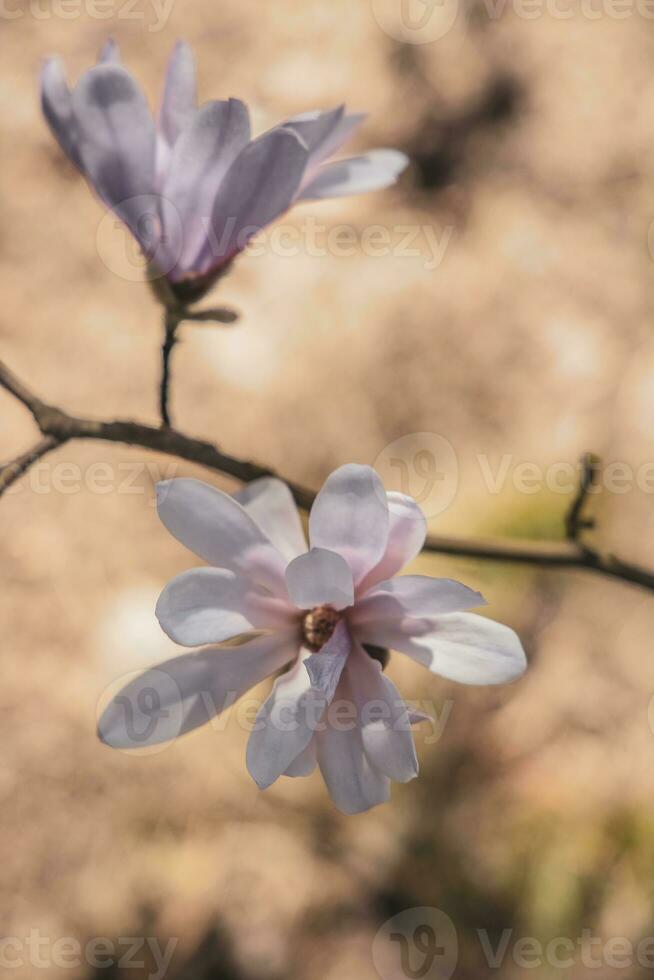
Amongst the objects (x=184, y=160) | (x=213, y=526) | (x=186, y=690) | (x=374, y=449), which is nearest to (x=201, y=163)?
(x=184, y=160)

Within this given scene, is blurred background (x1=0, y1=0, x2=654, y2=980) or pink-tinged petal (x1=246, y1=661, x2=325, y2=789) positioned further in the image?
blurred background (x1=0, y1=0, x2=654, y2=980)

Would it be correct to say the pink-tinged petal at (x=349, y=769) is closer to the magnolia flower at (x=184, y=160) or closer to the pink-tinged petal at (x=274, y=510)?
the pink-tinged petal at (x=274, y=510)

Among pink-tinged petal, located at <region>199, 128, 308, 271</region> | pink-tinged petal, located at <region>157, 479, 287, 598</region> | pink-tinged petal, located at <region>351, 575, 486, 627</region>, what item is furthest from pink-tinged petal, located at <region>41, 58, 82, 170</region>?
pink-tinged petal, located at <region>351, 575, 486, 627</region>

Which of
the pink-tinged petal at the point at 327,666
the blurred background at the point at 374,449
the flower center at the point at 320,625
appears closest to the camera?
the pink-tinged petal at the point at 327,666

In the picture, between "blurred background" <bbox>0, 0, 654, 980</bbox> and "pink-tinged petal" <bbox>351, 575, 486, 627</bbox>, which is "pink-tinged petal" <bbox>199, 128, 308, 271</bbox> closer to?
"pink-tinged petal" <bbox>351, 575, 486, 627</bbox>

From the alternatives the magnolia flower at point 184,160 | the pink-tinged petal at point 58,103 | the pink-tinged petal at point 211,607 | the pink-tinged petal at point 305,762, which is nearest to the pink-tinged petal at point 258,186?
the magnolia flower at point 184,160

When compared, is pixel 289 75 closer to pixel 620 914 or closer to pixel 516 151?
pixel 516 151

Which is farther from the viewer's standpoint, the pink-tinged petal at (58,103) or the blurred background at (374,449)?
the blurred background at (374,449)
